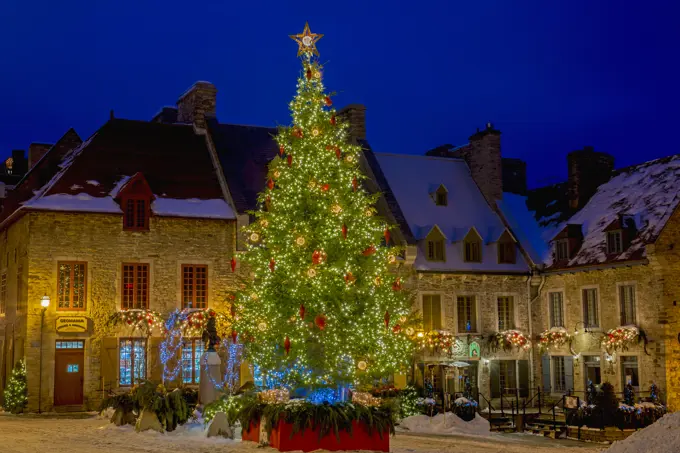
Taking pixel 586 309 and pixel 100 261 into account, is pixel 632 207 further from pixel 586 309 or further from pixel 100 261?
pixel 100 261

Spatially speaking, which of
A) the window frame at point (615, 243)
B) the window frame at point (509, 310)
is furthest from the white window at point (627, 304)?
the window frame at point (509, 310)

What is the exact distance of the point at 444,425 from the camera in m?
24.0

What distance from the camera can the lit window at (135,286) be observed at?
96.5 ft

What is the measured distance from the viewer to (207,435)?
19719 millimetres

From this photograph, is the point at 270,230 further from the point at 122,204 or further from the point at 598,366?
the point at 598,366

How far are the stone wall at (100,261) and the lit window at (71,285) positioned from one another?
172 millimetres

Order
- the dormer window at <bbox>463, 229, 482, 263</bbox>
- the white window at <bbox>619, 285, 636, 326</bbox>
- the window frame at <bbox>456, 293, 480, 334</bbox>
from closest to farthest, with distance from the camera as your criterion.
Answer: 1. the white window at <bbox>619, 285, 636, 326</bbox>
2. the window frame at <bbox>456, 293, 480, 334</bbox>
3. the dormer window at <bbox>463, 229, 482, 263</bbox>

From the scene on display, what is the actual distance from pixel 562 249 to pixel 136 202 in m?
14.4

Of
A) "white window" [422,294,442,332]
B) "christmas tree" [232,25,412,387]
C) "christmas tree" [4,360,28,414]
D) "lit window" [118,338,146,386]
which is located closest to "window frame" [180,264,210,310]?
"lit window" [118,338,146,386]

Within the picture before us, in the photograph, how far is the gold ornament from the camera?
20.8m

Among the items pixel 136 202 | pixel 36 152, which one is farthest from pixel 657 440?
pixel 36 152

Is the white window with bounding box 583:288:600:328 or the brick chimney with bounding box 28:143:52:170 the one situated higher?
the brick chimney with bounding box 28:143:52:170

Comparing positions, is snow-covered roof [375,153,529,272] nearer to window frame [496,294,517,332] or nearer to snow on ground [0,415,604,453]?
window frame [496,294,517,332]

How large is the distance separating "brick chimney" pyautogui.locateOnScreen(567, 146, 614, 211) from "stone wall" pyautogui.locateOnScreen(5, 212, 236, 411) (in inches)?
497
